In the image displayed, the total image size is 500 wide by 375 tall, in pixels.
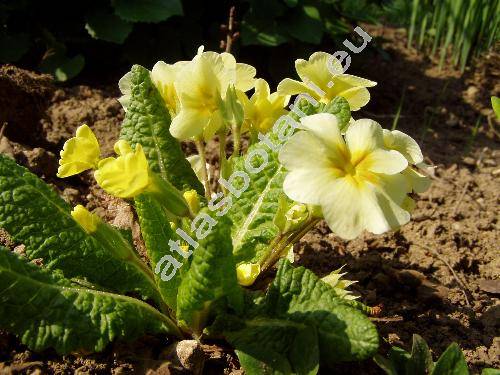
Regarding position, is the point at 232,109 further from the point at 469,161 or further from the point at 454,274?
the point at 469,161

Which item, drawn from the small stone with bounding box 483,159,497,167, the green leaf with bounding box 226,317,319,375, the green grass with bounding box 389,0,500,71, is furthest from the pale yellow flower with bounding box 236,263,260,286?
the green grass with bounding box 389,0,500,71

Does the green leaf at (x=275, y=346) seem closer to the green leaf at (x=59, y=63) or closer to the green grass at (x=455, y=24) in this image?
the green leaf at (x=59, y=63)

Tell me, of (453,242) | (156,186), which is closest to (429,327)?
(453,242)

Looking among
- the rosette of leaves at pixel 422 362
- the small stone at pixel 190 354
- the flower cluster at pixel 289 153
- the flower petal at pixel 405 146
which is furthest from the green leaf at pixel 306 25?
the small stone at pixel 190 354

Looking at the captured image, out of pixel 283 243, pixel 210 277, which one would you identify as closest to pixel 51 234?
pixel 210 277

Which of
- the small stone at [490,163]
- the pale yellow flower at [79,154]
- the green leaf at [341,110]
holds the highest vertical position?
the green leaf at [341,110]

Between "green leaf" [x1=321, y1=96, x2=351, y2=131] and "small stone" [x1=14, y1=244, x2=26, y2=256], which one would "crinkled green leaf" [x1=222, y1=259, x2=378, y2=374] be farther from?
"small stone" [x1=14, y1=244, x2=26, y2=256]

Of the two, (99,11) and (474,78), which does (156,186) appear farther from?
(474,78)
